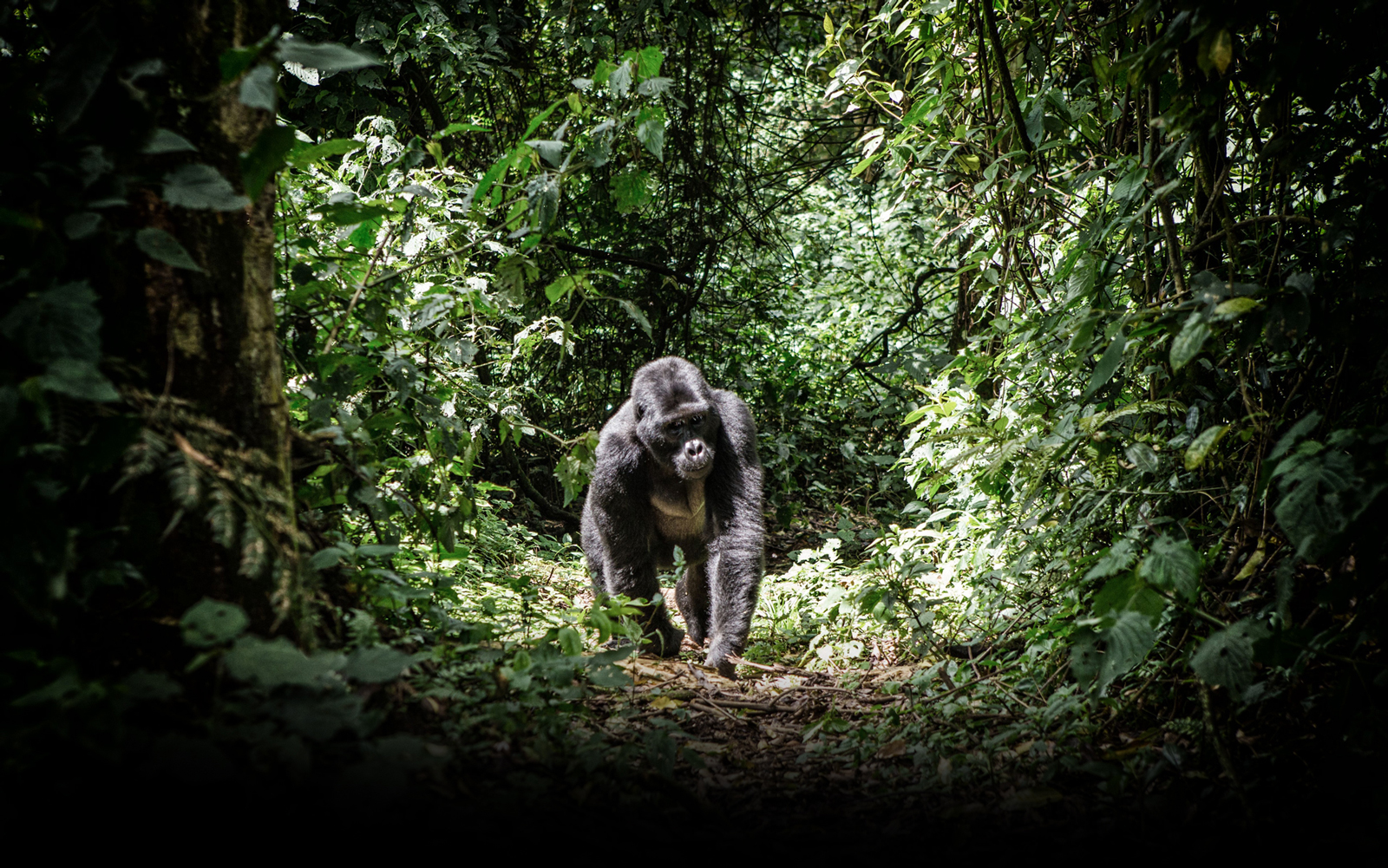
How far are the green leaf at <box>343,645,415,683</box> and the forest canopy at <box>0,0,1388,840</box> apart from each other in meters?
0.01

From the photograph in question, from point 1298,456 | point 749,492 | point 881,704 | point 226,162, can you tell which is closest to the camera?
point 226,162

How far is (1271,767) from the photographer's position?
1.92 m

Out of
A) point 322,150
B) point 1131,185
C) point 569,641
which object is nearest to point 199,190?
point 322,150

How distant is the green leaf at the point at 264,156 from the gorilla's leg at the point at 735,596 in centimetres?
304

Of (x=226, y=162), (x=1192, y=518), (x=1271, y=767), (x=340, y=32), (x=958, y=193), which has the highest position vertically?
(x=340, y=32)

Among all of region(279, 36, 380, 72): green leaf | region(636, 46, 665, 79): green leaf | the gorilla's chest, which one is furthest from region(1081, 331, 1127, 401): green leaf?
the gorilla's chest

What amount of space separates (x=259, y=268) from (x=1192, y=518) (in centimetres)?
259

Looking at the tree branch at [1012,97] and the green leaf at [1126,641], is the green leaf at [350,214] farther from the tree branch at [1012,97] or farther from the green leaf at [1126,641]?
the tree branch at [1012,97]

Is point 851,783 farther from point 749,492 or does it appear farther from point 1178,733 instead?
point 749,492

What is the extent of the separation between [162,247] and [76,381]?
0.32 m

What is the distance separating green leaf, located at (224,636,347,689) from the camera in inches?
49.5

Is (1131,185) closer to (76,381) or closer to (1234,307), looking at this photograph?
(1234,307)

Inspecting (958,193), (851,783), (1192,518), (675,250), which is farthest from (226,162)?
(675,250)

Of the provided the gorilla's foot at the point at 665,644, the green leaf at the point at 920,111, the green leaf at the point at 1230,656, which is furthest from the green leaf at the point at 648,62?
the gorilla's foot at the point at 665,644
